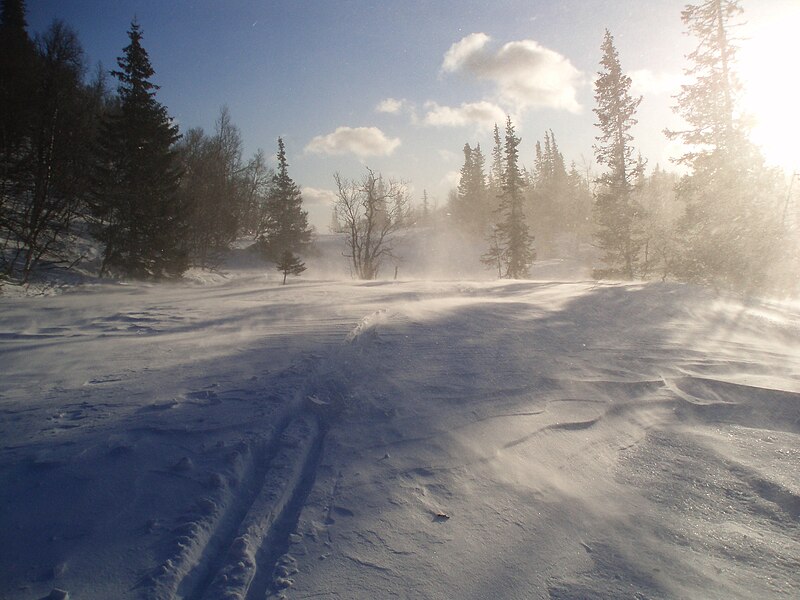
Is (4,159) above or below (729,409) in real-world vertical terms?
above

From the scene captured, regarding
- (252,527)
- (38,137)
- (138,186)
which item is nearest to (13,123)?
(38,137)

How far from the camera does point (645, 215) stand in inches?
1016

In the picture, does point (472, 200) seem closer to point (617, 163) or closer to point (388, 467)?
point (617, 163)

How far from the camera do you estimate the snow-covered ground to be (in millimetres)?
2107

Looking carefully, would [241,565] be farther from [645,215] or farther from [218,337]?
[645,215]

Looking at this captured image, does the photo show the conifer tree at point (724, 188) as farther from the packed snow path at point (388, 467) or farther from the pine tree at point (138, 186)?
the pine tree at point (138, 186)

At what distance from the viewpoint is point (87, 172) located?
593 inches

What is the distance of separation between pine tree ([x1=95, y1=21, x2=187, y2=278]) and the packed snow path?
14748 millimetres

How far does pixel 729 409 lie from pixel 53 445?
19.3ft

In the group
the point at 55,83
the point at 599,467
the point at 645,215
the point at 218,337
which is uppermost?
the point at 55,83

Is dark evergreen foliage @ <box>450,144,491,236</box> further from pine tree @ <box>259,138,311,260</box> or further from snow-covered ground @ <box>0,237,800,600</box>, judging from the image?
snow-covered ground @ <box>0,237,800,600</box>

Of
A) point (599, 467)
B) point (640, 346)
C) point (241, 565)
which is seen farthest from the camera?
point (640, 346)

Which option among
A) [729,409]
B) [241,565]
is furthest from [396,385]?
[729,409]

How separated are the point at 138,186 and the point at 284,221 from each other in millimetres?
20826
